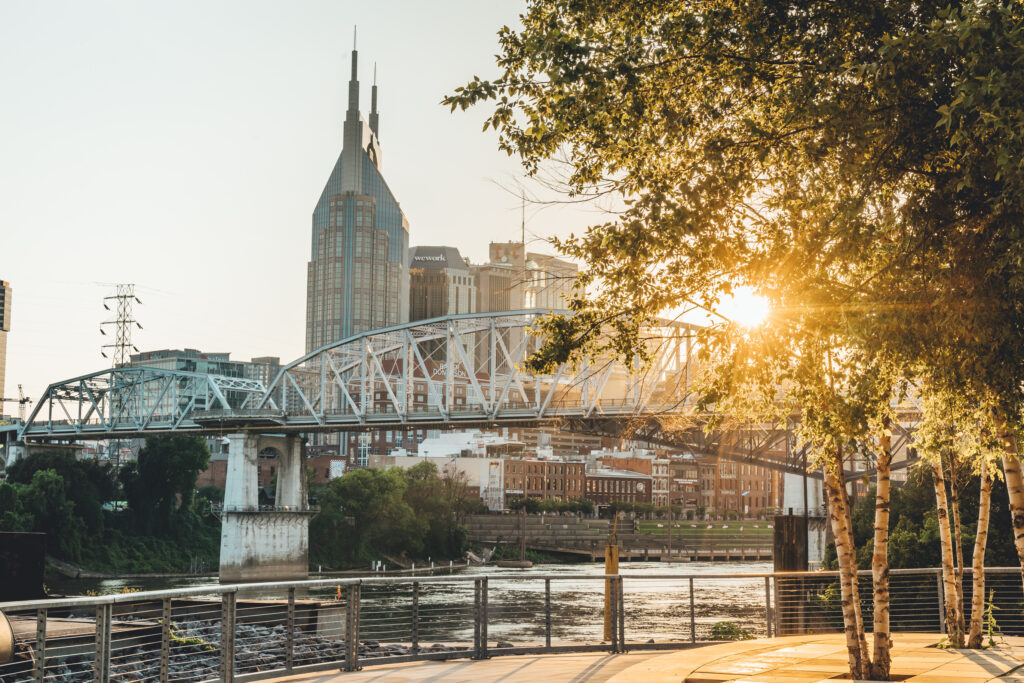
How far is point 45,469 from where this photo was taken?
10331 cm

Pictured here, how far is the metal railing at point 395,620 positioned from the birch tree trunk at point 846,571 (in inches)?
92.2

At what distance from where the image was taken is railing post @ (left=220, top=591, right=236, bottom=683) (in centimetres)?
1062

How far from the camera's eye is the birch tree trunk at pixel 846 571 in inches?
433

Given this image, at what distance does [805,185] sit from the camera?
11641mm

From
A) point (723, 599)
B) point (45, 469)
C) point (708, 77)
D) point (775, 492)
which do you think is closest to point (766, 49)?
point (708, 77)

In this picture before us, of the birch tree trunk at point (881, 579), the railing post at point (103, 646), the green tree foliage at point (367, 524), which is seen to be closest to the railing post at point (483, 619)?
the birch tree trunk at point (881, 579)

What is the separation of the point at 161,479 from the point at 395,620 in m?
79.1

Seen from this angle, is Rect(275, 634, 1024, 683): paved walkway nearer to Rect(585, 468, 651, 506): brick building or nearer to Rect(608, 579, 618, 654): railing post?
Rect(608, 579, 618, 654): railing post

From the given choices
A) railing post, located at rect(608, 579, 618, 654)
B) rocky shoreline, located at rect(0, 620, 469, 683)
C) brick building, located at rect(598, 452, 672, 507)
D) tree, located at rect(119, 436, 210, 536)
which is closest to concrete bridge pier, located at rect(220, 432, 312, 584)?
tree, located at rect(119, 436, 210, 536)

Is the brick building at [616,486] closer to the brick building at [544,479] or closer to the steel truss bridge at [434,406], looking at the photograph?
the brick building at [544,479]

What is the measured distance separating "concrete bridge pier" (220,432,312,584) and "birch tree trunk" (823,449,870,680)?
8182cm

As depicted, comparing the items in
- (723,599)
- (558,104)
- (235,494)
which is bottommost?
(723,599)

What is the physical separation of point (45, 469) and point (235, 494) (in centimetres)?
2188

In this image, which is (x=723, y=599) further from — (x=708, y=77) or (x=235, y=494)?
(x=708, y=77)
